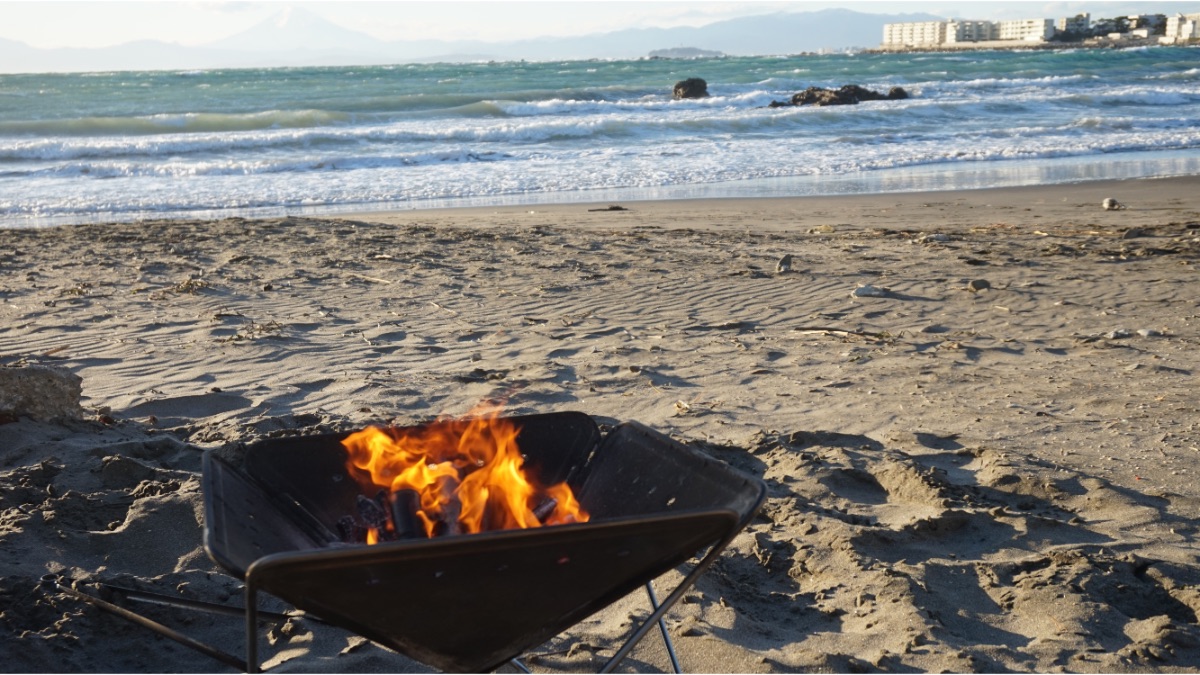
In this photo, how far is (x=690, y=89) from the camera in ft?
106

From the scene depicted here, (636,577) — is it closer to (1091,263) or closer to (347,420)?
(347,420)

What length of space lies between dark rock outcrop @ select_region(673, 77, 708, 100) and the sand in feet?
78.6

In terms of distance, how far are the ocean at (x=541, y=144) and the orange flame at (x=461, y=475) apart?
31.4 feet

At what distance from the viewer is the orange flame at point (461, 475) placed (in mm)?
2410

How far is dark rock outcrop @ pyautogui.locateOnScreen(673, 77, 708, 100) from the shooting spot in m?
32.2

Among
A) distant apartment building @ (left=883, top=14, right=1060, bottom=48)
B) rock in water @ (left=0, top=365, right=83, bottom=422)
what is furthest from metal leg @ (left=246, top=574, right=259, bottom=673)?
distant apartment building @ (left=883, top=14, right=1060, bottom=48)

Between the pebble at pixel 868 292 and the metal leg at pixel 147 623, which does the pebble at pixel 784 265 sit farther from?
the metal leg at pixel 147 623

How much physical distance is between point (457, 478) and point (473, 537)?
0.80 metres

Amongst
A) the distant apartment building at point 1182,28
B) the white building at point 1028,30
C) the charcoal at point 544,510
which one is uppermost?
the white building at point 1028,30

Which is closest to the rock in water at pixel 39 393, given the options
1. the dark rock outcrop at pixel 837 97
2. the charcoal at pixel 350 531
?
the charcoal at pixel 350 531

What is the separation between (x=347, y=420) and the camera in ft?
14.0

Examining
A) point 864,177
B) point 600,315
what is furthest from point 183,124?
point 600,315

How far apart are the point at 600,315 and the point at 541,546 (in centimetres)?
438

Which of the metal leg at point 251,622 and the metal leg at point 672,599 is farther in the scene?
the metal leg at point 672,599
